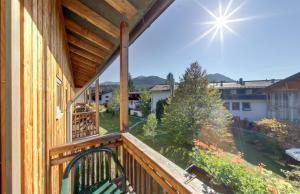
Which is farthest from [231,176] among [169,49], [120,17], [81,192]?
[169,49]

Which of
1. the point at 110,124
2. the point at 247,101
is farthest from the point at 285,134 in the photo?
the point at 110,124

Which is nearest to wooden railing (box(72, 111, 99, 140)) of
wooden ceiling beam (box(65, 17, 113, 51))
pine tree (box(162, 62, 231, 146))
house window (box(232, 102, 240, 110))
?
wooden ceiling beam (box(65, 17, 113, 51))

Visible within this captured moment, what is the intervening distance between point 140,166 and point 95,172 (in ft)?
1.73

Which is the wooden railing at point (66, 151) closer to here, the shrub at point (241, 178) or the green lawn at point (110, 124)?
the shrub at point (241, 178)

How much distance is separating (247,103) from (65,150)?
63.7 feet

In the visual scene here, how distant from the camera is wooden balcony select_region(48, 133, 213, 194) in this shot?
0.98m

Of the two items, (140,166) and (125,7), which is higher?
(125,7)

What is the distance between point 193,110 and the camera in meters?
10.9

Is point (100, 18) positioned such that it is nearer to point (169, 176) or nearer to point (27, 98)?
point (27, 98)

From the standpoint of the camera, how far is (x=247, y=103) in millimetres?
17766

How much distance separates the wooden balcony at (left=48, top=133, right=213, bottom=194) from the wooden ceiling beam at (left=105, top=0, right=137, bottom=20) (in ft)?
4.62

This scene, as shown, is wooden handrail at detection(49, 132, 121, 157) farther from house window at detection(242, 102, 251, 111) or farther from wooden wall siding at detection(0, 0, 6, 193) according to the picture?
house window at detection(242, 102, 251, 111)

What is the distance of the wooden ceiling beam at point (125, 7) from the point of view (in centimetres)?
180

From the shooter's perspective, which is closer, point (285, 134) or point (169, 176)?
point (169, 176)
